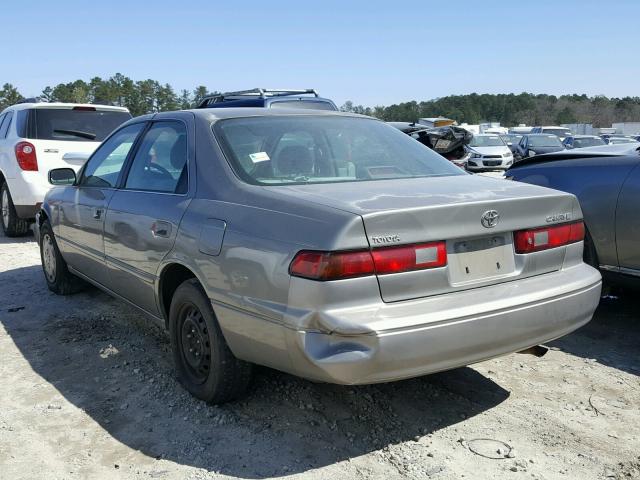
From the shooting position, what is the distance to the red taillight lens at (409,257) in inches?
105

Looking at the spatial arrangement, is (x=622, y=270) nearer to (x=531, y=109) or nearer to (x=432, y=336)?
(x=432, y=336)

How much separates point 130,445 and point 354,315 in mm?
1374

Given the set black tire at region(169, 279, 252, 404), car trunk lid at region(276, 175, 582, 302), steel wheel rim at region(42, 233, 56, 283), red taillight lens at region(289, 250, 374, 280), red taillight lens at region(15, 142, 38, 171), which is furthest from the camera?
red taillight lens at region(15, 142, 38, 171)

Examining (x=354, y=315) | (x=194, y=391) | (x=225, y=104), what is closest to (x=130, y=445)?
(x=194, y=391)

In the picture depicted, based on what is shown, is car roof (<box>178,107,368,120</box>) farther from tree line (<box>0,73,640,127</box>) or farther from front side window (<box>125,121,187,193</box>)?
tree line (<box>0,73,640,127</box>)

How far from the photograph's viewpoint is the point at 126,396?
365 centimetres

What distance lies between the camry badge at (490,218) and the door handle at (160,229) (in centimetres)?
171

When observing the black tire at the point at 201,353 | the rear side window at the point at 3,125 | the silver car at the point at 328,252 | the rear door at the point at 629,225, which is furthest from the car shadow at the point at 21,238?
the rear door at the point at 629,225

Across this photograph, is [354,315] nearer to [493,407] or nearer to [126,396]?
[493,407]

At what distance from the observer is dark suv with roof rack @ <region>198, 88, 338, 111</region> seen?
1045 centimetres

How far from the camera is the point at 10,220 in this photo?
8734 mm

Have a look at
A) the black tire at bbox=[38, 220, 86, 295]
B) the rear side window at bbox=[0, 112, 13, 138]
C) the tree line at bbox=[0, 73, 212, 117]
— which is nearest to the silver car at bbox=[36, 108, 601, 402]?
the black tire at bbox=[38, 220, 86, 295]

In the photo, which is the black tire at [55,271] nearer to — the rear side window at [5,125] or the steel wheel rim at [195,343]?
the steel wheel rim at [195,343]

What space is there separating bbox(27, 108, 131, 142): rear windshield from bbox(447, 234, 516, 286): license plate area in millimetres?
7130
